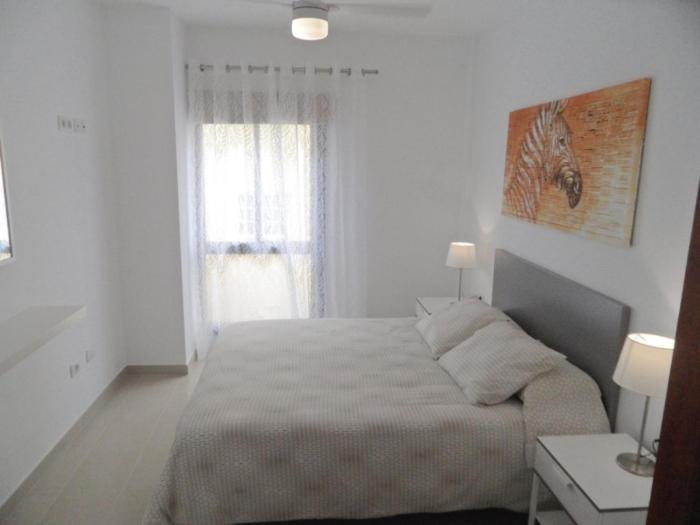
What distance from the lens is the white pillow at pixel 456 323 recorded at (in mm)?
2838

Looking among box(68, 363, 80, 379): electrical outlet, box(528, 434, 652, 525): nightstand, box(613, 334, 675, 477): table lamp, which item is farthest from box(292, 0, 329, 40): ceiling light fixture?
box(68, 363, 80, 379): electrical outlet

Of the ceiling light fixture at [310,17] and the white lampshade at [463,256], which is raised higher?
the ceiling light fixture at [310,17]

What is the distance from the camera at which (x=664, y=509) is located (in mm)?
777

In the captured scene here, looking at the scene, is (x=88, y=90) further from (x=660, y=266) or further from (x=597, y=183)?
(x=660, y=266)

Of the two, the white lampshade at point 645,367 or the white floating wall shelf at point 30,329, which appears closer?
the white lampshade at point 645,367

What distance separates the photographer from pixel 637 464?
1.80 m

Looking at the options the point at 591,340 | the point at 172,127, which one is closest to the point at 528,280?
the point at 591,340

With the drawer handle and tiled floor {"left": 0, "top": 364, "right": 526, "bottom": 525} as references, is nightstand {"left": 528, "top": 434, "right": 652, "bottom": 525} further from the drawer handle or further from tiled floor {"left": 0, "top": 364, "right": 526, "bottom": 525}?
tiled floor {"left": 0, "top": 364, "right": 526, "bottom": 525}

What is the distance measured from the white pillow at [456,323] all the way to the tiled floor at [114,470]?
2.96 ft

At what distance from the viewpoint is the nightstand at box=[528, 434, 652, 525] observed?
159cm

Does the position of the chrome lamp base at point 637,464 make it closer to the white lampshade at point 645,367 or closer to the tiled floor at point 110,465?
the white lampshade at point 645,367

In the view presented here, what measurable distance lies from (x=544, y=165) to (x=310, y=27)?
Result: 4.82 ft

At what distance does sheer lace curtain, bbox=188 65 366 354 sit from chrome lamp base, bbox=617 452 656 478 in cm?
255

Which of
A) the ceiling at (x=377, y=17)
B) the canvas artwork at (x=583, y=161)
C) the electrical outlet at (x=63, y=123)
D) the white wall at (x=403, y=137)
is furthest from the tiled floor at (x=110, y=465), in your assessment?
the ceiling at (x=377, y=17)
